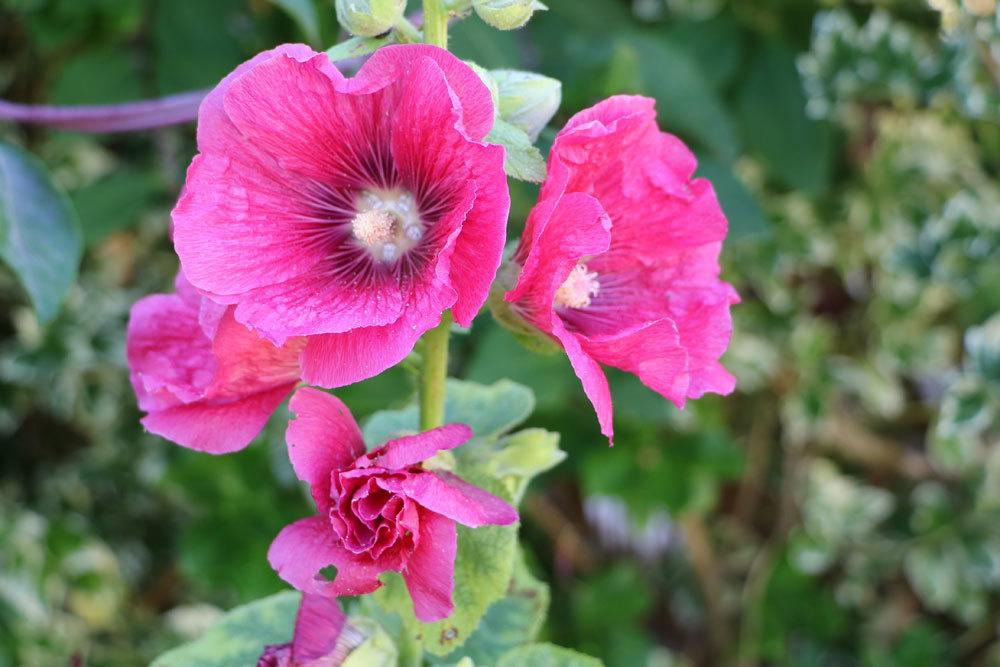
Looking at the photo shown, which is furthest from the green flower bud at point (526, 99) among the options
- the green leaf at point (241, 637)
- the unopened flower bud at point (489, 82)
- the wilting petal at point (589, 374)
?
the green leaf at point (241, 637)

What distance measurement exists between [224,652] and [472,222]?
1.10 feet

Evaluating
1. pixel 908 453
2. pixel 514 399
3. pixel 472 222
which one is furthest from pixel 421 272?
pixel 908 453

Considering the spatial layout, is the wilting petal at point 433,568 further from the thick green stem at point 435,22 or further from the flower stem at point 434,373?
the thick green stem at point 435,22

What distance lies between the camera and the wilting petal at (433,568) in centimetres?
50

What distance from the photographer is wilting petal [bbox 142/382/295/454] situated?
0.56 metres

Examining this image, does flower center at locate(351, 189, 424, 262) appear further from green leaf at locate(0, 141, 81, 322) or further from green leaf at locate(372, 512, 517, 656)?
green leaf at locate(0, 141, 81, 322)

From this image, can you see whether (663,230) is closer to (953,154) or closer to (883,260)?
(883,260)

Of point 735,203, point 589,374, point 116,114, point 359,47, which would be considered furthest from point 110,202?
point 589,374

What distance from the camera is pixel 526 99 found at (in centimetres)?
55

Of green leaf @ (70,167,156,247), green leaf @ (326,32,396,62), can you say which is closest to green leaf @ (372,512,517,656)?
green leaf @ (326,32,396,62)

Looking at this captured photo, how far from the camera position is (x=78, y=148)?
1.57 metres

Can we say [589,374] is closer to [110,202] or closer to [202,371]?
[202,371]

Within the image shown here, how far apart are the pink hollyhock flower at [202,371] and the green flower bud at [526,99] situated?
0.16 metres

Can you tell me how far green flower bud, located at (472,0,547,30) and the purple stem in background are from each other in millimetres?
356
